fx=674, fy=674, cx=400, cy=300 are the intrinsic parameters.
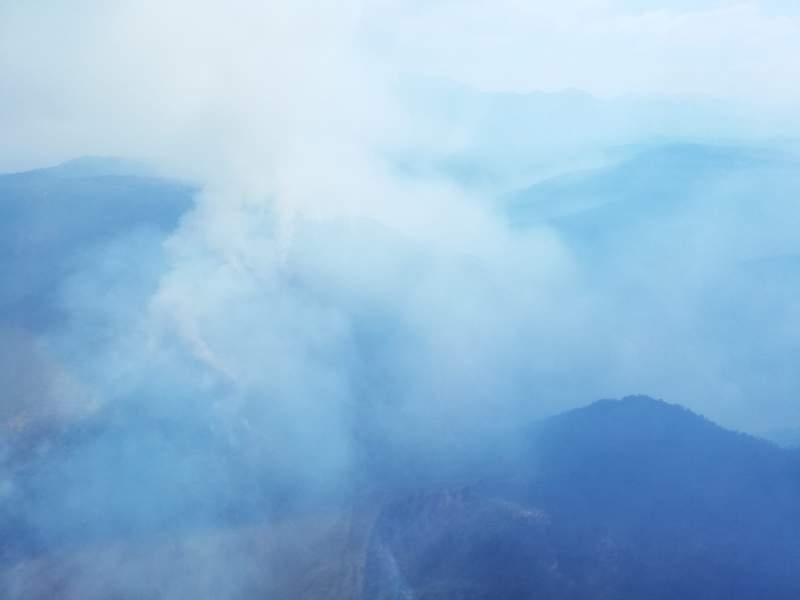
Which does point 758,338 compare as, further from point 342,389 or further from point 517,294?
point 342,389

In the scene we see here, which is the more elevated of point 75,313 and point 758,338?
point 758,338

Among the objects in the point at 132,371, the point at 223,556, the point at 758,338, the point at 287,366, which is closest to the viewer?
the point at 223,556

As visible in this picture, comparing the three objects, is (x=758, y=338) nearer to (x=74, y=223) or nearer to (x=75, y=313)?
(x=75, y=313)

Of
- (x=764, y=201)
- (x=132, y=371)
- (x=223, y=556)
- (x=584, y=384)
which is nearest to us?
(x=223, y=556)

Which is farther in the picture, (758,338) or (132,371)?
(758,338)

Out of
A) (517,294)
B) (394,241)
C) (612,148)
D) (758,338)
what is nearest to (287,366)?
(394,241)

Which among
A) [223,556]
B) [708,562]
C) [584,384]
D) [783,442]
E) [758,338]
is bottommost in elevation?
[223,556]

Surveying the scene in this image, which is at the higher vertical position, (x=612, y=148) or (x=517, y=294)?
(x=612, y=148)

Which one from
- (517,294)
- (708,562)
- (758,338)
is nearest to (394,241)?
(517,294)

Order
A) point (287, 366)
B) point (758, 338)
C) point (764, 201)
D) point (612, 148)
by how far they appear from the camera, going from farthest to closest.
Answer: point (612, 148) < point (764, 201) < point (758, 338) < point (287, 366)
